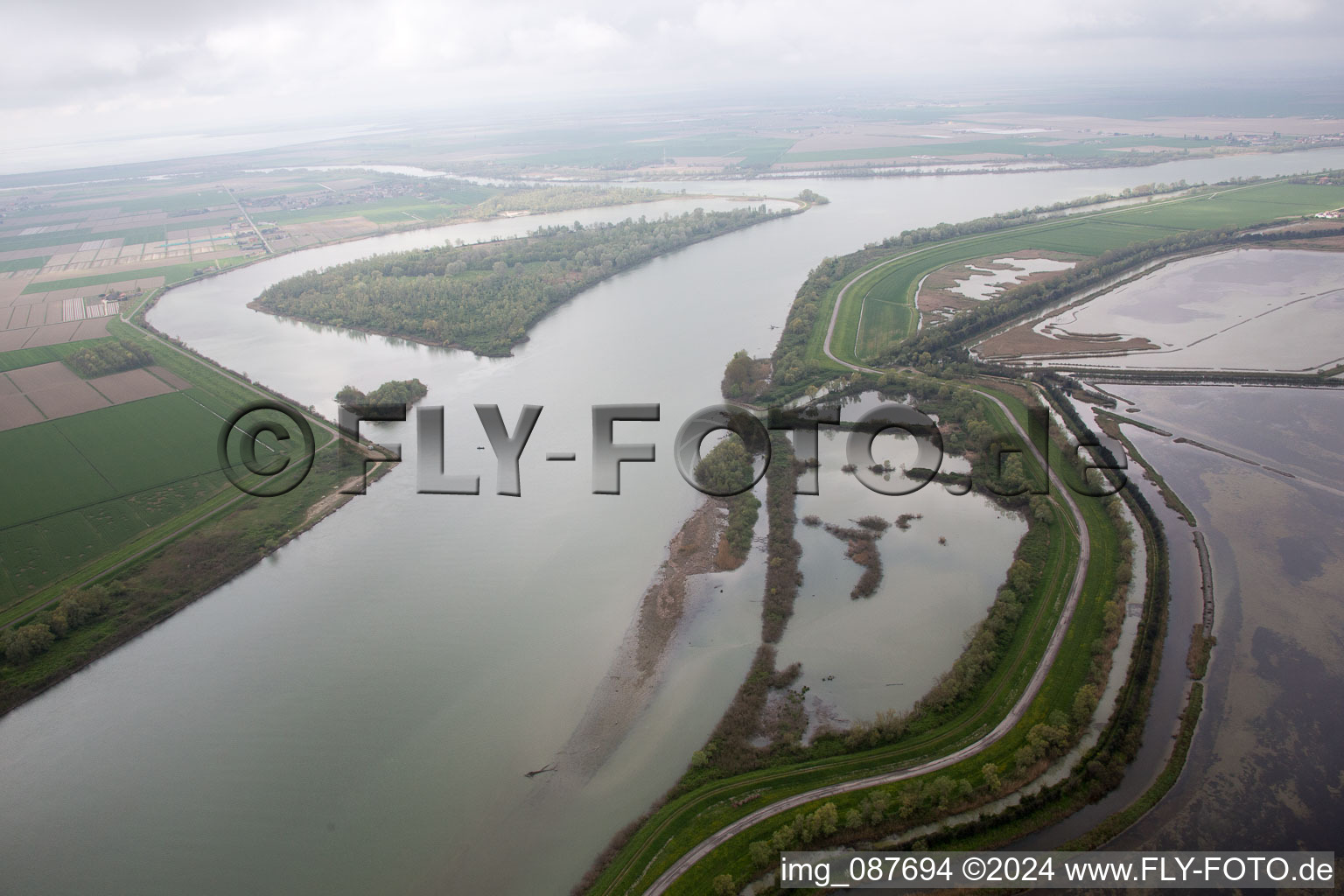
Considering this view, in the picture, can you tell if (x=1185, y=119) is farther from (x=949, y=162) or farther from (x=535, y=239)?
(x=535, y=239)

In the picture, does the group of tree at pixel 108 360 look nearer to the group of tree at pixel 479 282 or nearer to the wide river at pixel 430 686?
the group of tree at pixel 479 282

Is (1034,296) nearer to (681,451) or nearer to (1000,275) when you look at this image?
(1000,275)

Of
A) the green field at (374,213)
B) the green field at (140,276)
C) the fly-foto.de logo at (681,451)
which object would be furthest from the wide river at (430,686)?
the green field at (374,213)

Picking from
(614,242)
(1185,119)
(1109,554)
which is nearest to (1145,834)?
(1109,554)

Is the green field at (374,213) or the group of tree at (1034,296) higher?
the green field at (374,213)

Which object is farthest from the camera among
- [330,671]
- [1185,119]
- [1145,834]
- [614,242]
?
[1185,119]

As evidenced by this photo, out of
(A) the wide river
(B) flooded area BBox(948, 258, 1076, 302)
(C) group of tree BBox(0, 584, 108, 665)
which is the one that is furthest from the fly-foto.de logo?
(B) flooded area BBox(948, 258, 1076, 302)

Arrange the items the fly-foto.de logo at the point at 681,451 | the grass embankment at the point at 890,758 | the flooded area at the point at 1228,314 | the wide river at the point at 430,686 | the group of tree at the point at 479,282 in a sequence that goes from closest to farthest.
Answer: the grass embankment at the point at 890,758, the wide river at the point at 430,686, the fly-foto.de logo at the point at 681,451, the flooded area at the point at 1228,314, the group of tree at the point at 479,282

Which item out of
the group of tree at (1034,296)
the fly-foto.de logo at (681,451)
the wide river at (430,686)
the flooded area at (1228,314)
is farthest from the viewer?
the group of tree at (1034,296)
